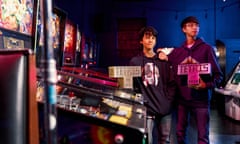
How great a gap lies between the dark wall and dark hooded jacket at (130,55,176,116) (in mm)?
6545

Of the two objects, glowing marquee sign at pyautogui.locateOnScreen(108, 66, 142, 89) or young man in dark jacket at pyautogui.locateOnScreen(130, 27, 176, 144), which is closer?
glowing marquee sign at pyautogui.locateOnScreen(108, 66, 142, 89)

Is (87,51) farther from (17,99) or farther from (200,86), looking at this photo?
(17,99)

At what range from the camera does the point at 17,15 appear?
9.75 ft

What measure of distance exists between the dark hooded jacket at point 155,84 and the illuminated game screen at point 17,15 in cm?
109

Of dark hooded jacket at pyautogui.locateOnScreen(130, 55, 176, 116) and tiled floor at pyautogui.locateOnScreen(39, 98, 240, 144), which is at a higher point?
dark hooded jacket at pyautogui.locateOnScreen(130, 55, 176, 116)

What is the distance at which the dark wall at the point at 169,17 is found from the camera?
31.4 feet

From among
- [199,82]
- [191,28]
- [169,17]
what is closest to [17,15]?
[191,28]

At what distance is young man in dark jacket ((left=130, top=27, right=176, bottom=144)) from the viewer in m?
2.75

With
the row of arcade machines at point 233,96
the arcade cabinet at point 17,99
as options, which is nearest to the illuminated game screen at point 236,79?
the row of arcade machines at point 233,96

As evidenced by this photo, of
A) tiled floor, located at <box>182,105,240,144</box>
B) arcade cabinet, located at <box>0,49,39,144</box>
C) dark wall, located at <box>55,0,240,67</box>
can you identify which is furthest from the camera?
dark wall, located at <box>55,0,240,67</box>

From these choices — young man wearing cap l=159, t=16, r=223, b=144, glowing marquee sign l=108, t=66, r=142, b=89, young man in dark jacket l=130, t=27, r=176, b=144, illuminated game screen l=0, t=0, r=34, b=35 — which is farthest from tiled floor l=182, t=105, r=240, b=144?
illuminated game screen l=0, t=0, r=34, b=35

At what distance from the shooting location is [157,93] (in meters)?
2.76

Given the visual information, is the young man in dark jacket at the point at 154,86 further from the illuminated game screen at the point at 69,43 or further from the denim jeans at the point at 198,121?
the illuminated game screen at the point at 69,43

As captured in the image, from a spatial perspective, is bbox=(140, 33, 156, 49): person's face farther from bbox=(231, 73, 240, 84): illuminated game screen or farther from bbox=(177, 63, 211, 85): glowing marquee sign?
bbox=(231, 73, 240, 84): illuminated game screen
